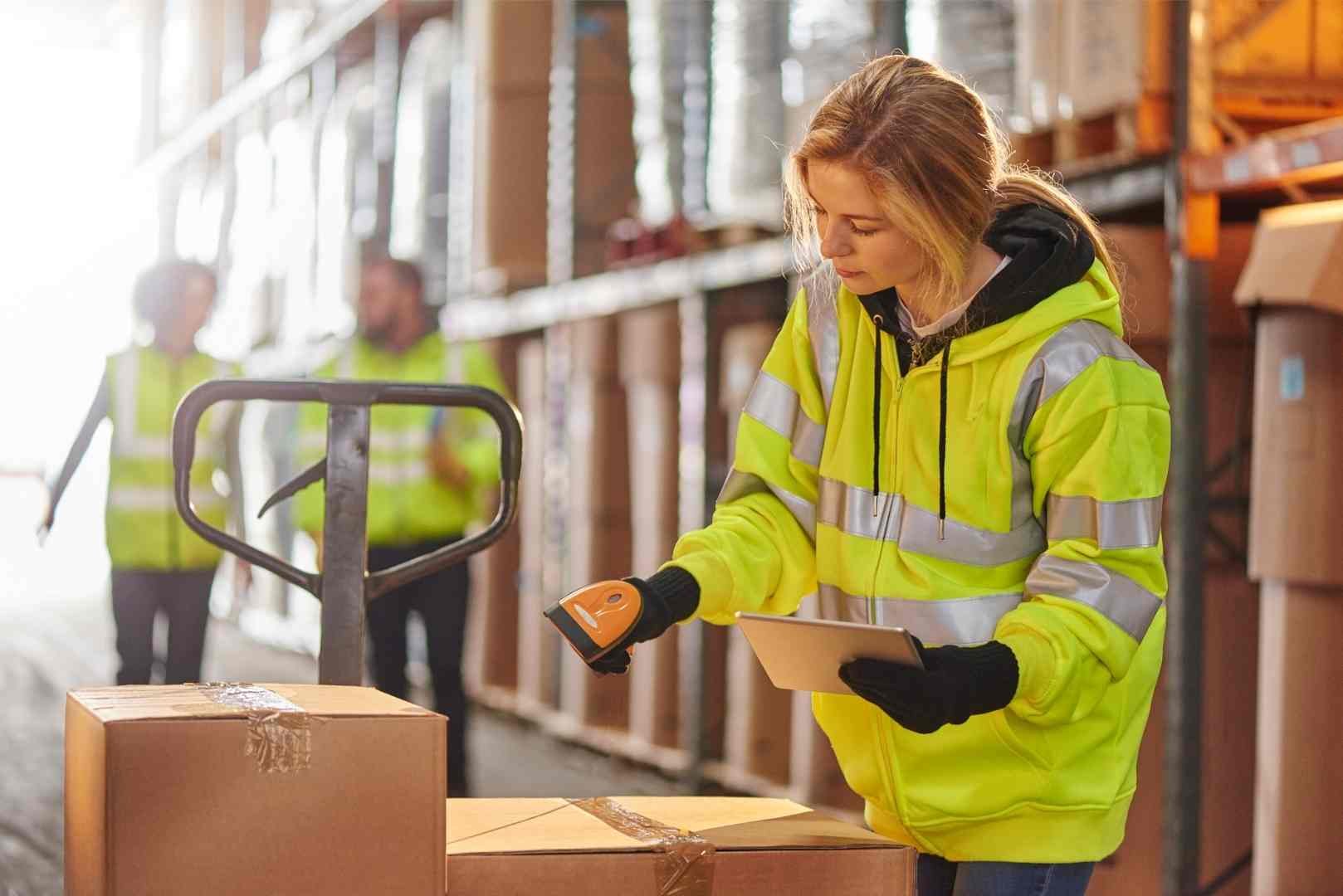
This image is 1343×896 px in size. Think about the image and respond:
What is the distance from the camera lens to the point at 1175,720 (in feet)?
12.9

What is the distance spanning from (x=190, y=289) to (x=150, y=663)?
44.6 inches

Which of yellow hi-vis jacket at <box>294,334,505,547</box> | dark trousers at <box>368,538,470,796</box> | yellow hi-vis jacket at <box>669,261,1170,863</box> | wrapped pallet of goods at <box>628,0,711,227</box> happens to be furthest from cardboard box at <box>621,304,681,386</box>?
yellow hi-vis jacket at <box>669,261,1170,863</box>

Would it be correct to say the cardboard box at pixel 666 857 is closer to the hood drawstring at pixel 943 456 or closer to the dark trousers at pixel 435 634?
the hood drawstring at pixel 943 456

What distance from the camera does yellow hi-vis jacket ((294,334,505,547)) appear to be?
A: 5.71m

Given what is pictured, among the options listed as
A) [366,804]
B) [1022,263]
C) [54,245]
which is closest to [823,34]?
[1022,263]

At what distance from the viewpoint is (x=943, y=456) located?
6.55 ft

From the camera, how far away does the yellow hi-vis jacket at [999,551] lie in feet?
6.20

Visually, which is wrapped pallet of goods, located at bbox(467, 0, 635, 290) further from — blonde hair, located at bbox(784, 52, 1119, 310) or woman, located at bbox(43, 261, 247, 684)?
blonde hair, located at bbox(784, 52, 1119, 310)

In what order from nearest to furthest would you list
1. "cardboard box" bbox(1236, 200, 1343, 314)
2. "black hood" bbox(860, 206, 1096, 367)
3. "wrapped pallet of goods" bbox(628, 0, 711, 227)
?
1. "black hood" bbox(860, 206, 1096, 367)
2. "cardboard box" bbox(1236, 200, 1343, 314)
3. "wrapped pallet of goods" bbox(628, 0, 711, 227)

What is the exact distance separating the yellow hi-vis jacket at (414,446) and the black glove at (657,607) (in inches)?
146

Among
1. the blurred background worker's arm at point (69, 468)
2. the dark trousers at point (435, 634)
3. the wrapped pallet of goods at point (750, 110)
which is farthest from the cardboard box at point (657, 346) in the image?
the blurred background worker's arm at point (69, 468)

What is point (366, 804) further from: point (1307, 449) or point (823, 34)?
point (823, 34)

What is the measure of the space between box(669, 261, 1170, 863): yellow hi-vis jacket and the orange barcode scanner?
107 mm

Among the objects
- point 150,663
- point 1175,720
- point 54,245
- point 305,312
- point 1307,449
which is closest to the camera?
point 1307,449
